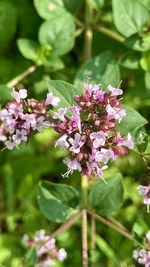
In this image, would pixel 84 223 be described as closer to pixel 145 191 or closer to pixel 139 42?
pixel 145 191

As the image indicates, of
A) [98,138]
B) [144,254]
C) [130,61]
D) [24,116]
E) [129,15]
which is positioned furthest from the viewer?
[130,61]

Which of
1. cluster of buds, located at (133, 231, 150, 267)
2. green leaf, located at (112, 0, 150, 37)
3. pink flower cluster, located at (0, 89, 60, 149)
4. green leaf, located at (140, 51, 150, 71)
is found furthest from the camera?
green leaf, located at (140, 51, 150, 71)

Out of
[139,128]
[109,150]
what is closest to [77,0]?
[139,128]

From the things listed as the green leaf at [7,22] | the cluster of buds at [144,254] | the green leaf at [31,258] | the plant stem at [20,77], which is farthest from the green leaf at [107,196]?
the green leaf at [7,22]

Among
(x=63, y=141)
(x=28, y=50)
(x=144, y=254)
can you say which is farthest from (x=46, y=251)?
(x=28, y=50)

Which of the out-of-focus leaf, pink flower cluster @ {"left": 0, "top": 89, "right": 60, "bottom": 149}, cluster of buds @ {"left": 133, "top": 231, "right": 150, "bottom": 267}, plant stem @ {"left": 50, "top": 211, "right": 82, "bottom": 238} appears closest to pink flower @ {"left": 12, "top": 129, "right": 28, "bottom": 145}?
pink flower cluster @ {"left": 0, "top": 89, "right": 60, "bottom": 149}

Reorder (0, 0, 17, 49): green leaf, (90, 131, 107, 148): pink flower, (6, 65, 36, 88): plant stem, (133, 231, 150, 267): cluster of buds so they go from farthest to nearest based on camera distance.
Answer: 1. (0, 0, 17, 49): green leaf
2. (6, 65, 36, 88): plant stem
3. (133, 231, 150, 267): cluster of buds
4. (90, 131, 107, 148): pink flower

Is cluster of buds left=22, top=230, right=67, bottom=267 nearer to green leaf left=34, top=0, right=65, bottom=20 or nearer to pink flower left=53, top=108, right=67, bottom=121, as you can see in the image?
pink flower left=53, top=108, right=67, bottom=121
